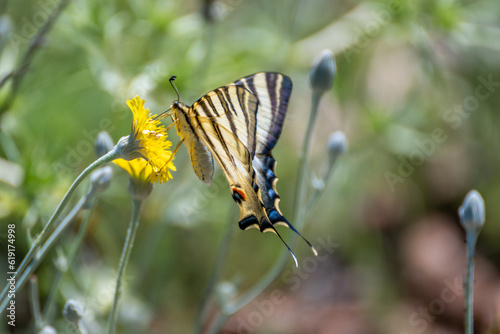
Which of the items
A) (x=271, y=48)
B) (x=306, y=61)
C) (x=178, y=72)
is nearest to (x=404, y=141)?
(x=306, y=61)

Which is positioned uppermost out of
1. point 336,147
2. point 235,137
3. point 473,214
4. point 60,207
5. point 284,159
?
point 60,207

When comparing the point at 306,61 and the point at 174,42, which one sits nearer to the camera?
the point at 174,42

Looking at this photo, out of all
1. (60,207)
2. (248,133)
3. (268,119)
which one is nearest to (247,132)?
(248,133)

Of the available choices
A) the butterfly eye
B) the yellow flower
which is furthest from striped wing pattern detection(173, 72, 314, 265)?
the yellow flower

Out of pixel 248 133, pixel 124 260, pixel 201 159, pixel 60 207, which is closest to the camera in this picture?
pixel 60 207

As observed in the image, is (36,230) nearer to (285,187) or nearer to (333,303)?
(285,187)

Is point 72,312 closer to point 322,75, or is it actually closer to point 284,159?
point 322,75
